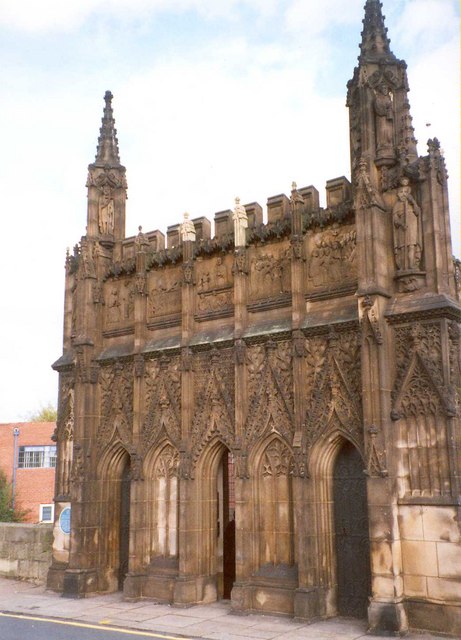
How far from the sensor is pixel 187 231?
757 inches

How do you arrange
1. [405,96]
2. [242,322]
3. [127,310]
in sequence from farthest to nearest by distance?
[127,310] → [242,322] → [405,96]

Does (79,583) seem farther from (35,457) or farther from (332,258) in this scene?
(35,457)

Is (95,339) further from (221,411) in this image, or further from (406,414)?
(406,414)

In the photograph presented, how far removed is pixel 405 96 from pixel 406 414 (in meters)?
7.06

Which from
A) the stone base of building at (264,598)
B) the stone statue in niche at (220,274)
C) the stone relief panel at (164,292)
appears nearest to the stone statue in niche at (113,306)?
the stone relief panel at (164,292)

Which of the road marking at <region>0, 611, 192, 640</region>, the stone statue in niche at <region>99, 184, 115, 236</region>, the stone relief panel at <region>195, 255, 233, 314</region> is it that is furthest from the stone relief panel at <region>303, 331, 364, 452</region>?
the stone statue in niche at <region>99, 184, 115, 236</region>

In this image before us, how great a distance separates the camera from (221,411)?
17.6 meters

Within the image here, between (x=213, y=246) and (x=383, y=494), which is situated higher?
(x=213, y=246)

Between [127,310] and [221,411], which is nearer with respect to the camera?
[221,411]

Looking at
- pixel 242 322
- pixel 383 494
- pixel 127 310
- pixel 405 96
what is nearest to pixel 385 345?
pixel 383 494

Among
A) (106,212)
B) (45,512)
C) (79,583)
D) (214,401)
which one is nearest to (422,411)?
(214,401)

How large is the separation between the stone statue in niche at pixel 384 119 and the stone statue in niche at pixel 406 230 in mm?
942

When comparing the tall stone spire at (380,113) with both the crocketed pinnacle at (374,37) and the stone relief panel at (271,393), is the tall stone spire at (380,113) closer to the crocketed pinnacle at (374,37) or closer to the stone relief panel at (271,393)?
the crocketed pinnacle at (374,37)

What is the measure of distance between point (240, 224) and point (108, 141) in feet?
20.9
